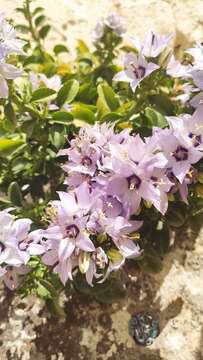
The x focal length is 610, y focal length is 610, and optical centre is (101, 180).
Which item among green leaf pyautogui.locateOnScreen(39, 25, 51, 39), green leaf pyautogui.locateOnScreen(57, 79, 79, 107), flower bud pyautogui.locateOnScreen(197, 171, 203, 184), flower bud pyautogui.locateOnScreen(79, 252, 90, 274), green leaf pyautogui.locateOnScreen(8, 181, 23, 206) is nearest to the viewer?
flower bud pyautogui.locateOnScreen(79, 252, 90, 274)

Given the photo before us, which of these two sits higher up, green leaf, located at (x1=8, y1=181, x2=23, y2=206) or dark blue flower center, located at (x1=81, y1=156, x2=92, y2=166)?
dark blue flower center, located at (x1=81, y1=156, x2=92, y2=166)

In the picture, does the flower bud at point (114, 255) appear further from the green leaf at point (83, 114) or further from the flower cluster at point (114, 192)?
the green leaf at point (83, 114)

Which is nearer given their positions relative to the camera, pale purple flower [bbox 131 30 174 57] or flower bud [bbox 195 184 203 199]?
flower bud [bbox 195 184 203 199]

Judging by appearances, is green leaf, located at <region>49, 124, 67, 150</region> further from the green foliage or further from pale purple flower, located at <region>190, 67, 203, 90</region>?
pale purple flower, located at <region>190, 67, 203, 90</region>

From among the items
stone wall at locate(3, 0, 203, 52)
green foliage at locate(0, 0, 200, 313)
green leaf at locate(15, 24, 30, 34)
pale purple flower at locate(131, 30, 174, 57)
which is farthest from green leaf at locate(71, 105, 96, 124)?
stone wall at locate(3, 0, 203, 52)

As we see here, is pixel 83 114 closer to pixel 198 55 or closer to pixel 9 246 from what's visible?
pixel 198 55

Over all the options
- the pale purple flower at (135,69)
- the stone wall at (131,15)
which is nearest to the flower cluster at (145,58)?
the pale purple flower at (135,69)

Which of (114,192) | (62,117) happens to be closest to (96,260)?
(114,192)
